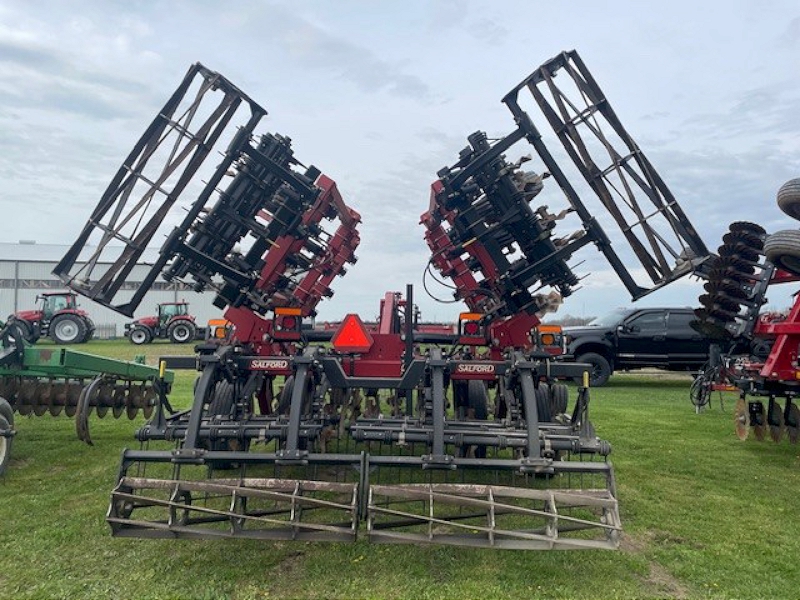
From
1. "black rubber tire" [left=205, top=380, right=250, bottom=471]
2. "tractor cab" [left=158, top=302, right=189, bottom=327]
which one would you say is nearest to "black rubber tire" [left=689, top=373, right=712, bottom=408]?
"black rubber tire" [left=205, top=380, right=250, bottom=471]

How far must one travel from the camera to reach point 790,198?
19.6ft

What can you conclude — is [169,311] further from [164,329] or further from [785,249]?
[785,249]

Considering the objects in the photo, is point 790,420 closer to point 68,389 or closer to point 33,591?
point 33,591

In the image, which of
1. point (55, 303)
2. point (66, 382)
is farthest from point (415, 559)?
point (55, 303)

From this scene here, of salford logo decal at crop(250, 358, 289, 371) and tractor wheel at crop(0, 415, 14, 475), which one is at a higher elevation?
salford logo decal at crop(250, 358, 289, 371)

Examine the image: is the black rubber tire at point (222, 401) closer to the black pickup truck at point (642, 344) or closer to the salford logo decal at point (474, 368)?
the salford logo decal at point (474, 368)

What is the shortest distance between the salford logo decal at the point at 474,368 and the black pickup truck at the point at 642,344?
9925mm

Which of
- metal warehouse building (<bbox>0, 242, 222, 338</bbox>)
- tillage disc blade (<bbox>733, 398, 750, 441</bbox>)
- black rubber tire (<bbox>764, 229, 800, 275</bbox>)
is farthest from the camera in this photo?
metal warehouse building (<bbox>0, 242, 222, 338</bbox>)

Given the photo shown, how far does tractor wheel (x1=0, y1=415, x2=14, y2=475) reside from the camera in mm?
5461

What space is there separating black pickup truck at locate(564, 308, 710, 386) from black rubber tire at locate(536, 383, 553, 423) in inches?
347

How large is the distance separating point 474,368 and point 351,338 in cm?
122

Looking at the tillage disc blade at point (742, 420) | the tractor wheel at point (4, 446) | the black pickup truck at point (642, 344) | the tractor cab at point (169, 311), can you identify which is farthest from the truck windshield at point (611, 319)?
the tractor cab at point (169, 311)

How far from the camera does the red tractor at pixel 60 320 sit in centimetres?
2339

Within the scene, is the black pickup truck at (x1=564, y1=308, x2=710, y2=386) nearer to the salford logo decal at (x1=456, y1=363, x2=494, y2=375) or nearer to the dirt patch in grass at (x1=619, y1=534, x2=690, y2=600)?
the salford logo decal at (x1=456, y1=363, x2=494, y2=375)
